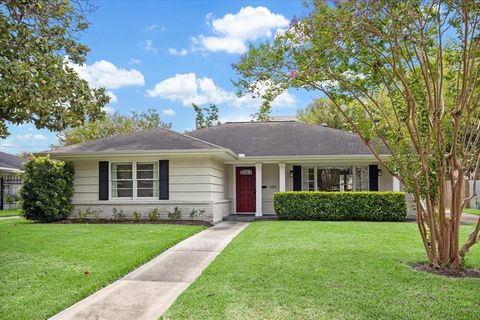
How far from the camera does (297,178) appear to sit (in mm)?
17250

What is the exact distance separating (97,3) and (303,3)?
4192 millimetres

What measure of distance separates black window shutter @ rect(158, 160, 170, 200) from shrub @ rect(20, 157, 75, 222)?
11.0 feet

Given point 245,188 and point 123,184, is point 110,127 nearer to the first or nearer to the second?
point 245,188

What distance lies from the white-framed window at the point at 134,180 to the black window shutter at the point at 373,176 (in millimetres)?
8274

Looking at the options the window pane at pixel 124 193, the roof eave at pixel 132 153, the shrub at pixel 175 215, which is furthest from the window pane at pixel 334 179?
the window pane at pixel 124 193

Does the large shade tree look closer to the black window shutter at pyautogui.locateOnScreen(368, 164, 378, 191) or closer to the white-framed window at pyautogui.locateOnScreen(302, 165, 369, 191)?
the white-framed window at pyautogui.locateOnScreen(302, 165, 369, 191)

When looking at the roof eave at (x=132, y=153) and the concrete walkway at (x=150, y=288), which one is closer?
the concrete walkway at (x=150, y=288)

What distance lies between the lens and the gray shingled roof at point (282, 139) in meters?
16.9

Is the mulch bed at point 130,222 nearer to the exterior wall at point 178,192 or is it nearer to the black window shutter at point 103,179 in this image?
the exterior wall at point 178,192

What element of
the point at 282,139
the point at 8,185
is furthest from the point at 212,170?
the point at 8,185

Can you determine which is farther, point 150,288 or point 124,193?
point 124,193

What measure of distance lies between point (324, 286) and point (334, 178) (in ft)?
38.6

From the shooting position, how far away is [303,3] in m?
6.87

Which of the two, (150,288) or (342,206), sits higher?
(342,206)
